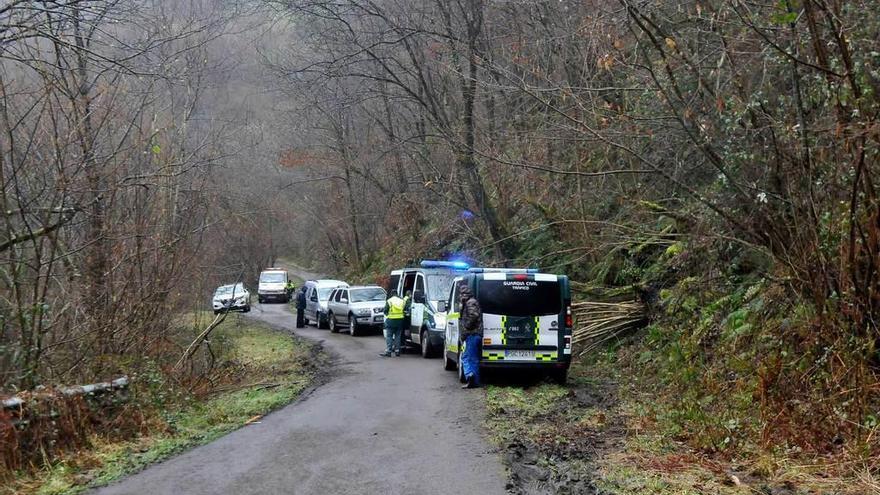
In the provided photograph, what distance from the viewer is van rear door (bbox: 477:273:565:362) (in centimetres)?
1436

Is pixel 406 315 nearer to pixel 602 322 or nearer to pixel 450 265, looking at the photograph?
pixel 450 265

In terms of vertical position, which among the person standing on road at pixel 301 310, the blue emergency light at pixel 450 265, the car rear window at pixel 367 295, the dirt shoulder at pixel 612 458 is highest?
the blue emergency light at pixel 450 265

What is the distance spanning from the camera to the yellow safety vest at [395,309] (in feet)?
67.5

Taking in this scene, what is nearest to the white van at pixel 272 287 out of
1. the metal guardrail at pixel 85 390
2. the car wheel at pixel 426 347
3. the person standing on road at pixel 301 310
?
the person standing on road at pixel 301 310

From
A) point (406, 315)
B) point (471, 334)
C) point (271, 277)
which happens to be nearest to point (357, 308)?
point (406, 315)

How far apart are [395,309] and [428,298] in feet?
2.87

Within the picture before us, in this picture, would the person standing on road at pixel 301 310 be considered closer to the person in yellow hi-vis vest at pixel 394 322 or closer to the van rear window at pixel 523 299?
the person in yellow hi-vis vest at pixel 394 322

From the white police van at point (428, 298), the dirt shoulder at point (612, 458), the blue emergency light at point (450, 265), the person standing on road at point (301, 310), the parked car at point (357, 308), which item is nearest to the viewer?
the dirt shoulder at point (612, 458)

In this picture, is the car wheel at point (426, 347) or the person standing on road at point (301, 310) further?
the person standing on road at point (301, 310)

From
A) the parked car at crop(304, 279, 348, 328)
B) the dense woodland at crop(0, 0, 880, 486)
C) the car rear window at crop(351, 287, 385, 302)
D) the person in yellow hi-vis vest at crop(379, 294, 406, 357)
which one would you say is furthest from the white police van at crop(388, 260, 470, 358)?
the parked car at crop(304, 279, 348, 328)

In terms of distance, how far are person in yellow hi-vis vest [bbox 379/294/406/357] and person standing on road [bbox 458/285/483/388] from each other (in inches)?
240

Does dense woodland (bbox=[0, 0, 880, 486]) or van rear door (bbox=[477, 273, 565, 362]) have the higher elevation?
dense woodland (bbox=[0, 0, 880, 486])

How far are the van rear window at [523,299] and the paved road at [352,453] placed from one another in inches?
60.8

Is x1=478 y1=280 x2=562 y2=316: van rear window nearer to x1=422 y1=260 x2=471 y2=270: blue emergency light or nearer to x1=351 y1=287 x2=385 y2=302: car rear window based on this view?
x1=422 y1=260 x2=471 y2=270: blue emergency light
